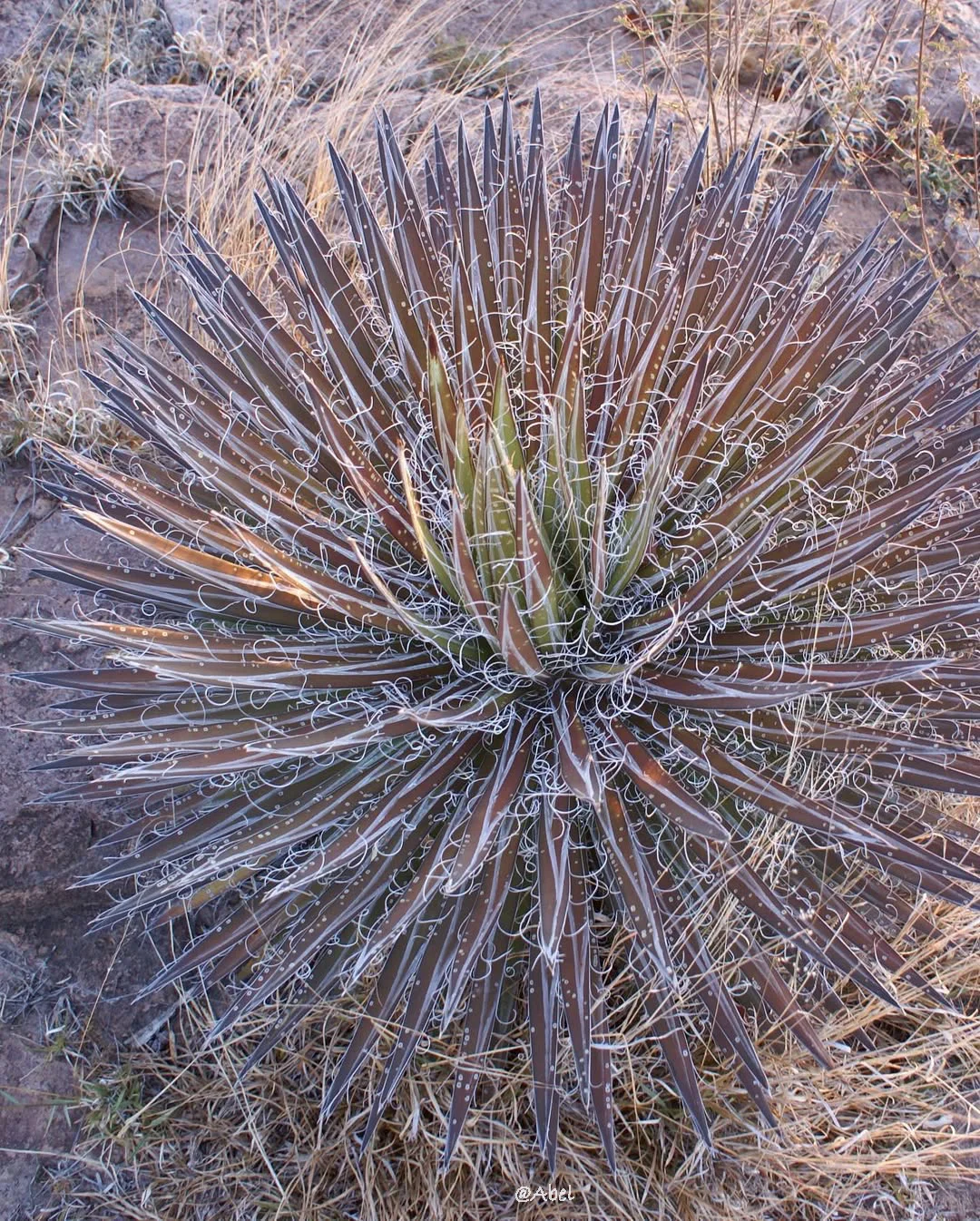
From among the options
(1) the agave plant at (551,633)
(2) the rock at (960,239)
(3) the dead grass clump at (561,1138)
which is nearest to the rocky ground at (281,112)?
(2) the rock at (960,239)

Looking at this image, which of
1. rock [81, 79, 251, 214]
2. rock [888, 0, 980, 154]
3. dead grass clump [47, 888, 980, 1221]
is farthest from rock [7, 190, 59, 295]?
rock [888, 0, 980, 154]

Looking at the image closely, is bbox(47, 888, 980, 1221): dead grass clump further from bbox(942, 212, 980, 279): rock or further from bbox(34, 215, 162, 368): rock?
bbox(942, 212, 980, 279): rock

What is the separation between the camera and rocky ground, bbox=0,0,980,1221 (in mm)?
2807

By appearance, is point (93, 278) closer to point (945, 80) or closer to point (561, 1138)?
point (561, 1138)

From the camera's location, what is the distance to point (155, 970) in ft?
6.77

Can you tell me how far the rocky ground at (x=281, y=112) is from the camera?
9.21ft

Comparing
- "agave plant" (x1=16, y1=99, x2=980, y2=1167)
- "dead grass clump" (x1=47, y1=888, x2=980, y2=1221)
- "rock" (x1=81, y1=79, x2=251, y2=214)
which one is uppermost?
"rock" (x1=81, y1=79, x2=251, y2=214)

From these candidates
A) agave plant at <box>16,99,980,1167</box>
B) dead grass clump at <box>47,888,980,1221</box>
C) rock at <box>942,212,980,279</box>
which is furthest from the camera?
rock at <box>942,212,980,279</box>

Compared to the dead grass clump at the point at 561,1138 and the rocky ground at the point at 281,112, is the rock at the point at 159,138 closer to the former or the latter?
the rocky ground at the point at 281,112

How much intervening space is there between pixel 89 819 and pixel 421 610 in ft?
3.65

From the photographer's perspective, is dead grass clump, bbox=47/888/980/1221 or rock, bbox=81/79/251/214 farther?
rock, bbox=81/79/251/214

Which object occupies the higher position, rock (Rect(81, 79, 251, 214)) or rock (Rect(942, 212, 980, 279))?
rock (Rect(81, 79, 251, 214))

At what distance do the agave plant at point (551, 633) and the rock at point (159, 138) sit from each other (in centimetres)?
157

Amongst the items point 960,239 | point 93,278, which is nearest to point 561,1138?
point 93,278
